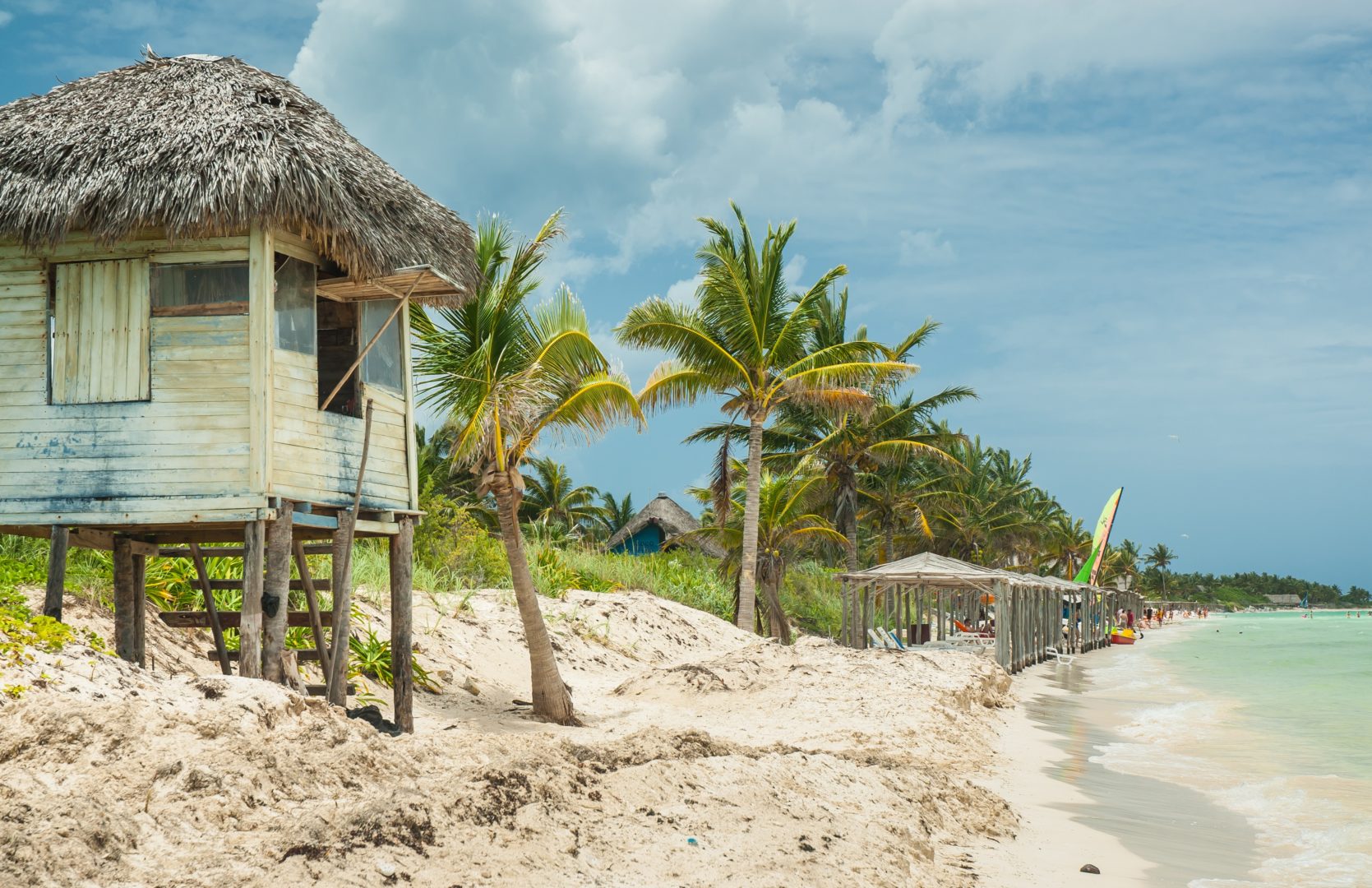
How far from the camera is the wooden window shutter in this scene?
30.2 ft

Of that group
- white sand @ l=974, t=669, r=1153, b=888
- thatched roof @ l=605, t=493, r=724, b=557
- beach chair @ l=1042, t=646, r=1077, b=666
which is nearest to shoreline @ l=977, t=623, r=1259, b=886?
white sand @ l=974, t=669, r=1153, b=888

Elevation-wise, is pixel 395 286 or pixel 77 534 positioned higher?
pixel 395 286

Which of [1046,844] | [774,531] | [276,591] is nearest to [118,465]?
[276,591]

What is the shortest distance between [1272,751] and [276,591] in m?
13.8

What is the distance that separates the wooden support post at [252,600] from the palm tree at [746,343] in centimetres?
1303

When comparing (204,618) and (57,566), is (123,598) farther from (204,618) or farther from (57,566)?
(57,566)

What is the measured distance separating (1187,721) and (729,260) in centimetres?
1164

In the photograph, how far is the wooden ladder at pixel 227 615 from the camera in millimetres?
10977

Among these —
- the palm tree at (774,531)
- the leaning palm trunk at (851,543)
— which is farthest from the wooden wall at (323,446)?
the leaning palm trunk at (851,543)

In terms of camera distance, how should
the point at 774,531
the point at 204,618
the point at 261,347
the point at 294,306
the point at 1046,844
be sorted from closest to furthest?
the point at 1046,844, the point at 261,347, the point at 294,306, the point at 204,618, the point at 774,531

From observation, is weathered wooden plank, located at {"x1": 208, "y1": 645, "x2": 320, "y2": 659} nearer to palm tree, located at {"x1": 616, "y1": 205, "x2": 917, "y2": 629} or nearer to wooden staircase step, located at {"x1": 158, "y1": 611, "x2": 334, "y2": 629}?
wooden staircase step, located at {"x1": 158, "y1": 611, "x2": 334, "y2": 629}

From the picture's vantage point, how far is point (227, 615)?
11.3 metres

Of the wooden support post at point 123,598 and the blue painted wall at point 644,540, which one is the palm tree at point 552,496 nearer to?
the blue painted wall at point 644,540

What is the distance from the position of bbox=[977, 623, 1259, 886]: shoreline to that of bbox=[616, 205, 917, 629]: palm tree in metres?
8.05
